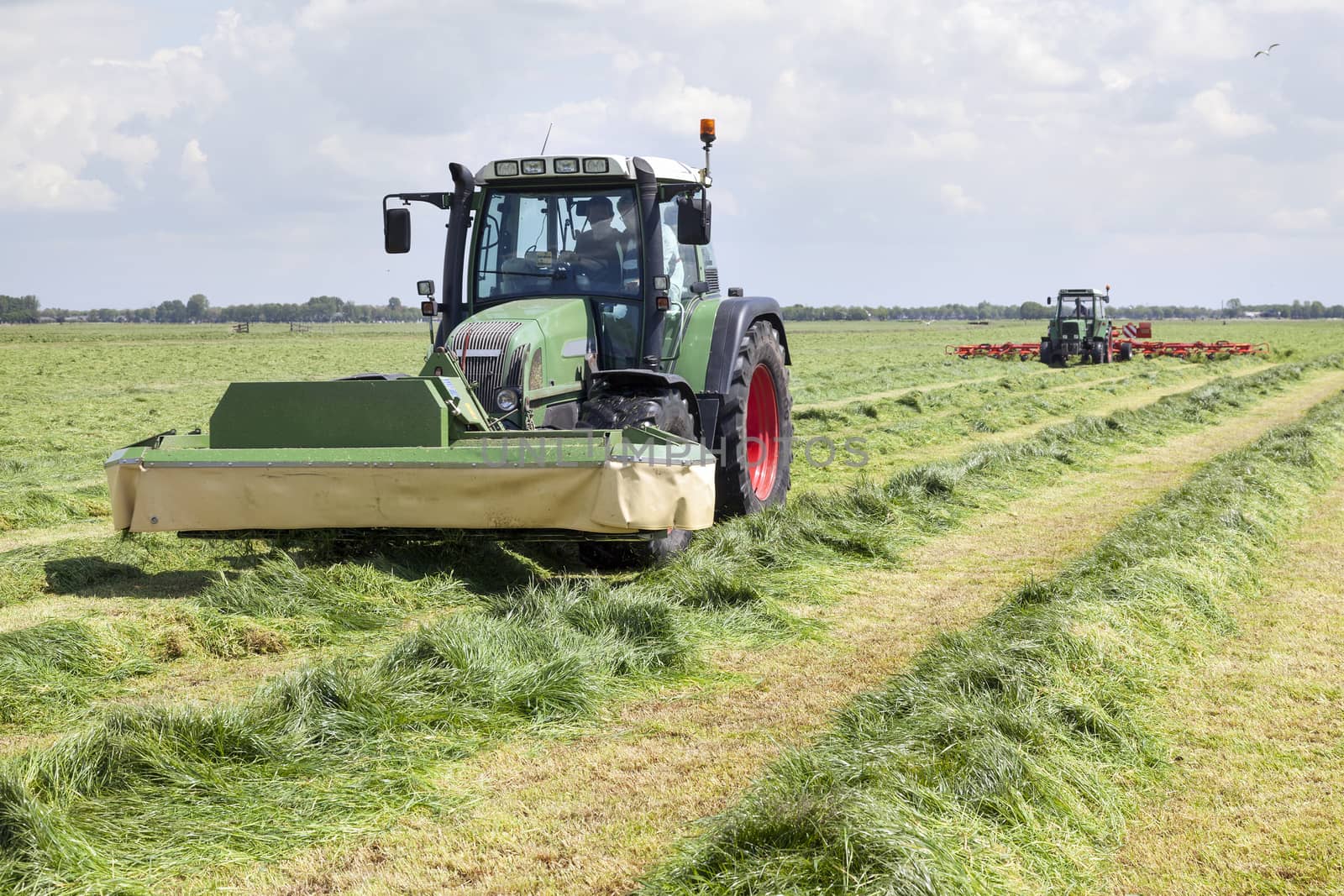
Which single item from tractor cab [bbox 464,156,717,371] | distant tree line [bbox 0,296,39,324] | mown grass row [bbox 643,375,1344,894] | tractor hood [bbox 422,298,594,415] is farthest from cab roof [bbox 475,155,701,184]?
distant tree line [bbox 0,296,39,324]

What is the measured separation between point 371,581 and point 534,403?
1486mm

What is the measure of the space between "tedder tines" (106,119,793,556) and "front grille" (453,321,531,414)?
11 millimetres

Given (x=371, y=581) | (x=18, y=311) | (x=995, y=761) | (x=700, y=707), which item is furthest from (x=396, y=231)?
(x=18, y=311)

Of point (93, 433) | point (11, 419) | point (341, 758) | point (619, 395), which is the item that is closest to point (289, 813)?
point (341, 758)

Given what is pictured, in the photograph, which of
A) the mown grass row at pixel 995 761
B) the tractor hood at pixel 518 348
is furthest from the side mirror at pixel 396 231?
the mown grass row at pixel 995 761

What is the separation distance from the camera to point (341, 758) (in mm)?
4102

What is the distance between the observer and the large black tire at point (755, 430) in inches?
328

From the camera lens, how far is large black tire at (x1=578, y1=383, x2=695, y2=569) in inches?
282

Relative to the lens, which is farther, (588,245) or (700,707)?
(588,245)

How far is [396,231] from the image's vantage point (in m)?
7.94

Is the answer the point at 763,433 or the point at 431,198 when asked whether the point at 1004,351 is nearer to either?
the point at 763,433

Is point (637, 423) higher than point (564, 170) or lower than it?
lower

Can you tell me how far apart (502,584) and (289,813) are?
131 inches

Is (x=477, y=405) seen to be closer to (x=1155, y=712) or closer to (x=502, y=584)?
(x=502, y=584)
